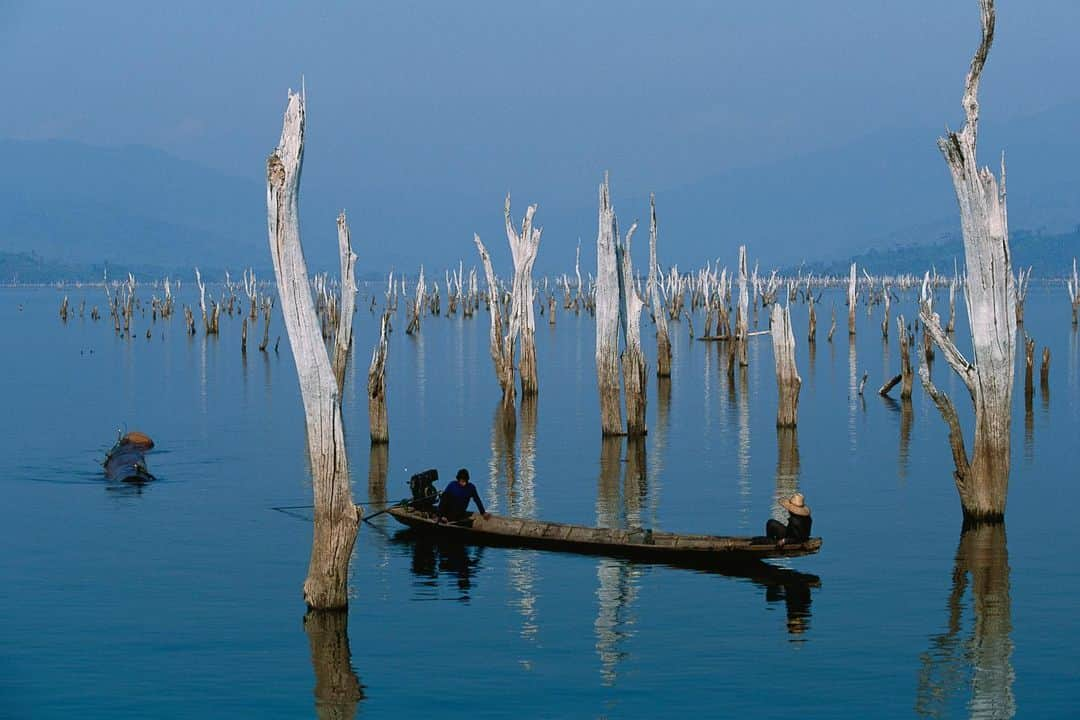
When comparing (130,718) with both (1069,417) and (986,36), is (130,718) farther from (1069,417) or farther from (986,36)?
(1069,417)

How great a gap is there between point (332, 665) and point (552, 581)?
3497 millimetres

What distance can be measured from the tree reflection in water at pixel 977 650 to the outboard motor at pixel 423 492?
6.30 metres

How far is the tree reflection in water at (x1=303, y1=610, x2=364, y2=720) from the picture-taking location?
11281mm

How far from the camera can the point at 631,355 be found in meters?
25.0

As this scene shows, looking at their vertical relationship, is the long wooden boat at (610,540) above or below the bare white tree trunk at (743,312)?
below

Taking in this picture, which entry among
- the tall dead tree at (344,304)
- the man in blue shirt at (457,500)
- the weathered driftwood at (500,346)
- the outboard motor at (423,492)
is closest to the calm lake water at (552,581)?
the man in blue shirt at (457,500)

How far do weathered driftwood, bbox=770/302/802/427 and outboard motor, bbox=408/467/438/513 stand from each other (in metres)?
9.47

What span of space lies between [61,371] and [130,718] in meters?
33.7

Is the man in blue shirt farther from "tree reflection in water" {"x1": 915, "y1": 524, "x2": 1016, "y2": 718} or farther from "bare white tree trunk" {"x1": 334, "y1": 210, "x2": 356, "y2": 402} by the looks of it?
"bare white tree trunk" {"x1": 334, "y1": 210, "x2": 356, "y2": 402}

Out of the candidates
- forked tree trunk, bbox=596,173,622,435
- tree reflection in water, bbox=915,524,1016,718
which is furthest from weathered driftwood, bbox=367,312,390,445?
tree reflection in water, bbox=915,524,1016,718

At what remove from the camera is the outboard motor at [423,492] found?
706 inches

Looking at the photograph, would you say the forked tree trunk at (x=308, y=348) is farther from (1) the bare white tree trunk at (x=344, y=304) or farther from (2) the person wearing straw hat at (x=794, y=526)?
(1) the bare white tree trunk at (x=344, y=304)

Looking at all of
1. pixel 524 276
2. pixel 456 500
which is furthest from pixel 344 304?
pixel 456 500

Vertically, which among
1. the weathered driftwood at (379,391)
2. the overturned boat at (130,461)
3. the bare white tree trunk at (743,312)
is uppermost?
the bare white tree trunk at (743,312)
